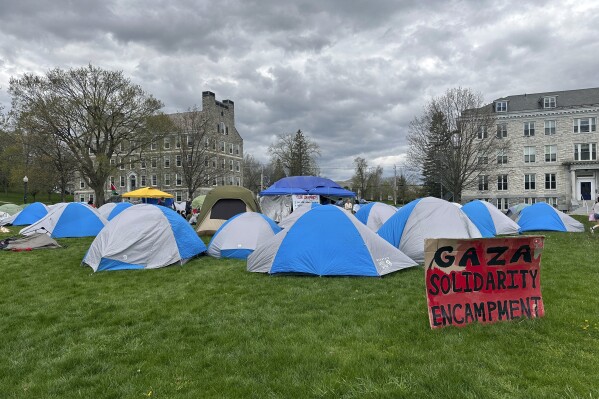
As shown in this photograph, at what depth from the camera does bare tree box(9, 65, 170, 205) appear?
2989cm

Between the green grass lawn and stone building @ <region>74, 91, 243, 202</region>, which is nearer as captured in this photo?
the green grass lawn

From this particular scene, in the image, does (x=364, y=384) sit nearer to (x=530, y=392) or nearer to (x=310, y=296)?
(x=530, y=392)

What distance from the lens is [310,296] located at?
660cm

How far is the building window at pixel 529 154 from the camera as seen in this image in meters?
45.3

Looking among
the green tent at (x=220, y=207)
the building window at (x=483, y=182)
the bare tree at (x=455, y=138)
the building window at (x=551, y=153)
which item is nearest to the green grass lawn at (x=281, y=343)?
the green tent at (x=220, y=207)

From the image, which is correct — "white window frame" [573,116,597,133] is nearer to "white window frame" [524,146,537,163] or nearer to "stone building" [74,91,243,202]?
"white window frame" [524,146,537,163]

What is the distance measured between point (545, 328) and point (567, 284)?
10.6ft

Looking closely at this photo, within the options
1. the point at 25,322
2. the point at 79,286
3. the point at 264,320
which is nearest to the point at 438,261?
the point at 264,320

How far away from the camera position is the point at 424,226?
9.58 m

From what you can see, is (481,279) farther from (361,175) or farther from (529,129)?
(361,175)

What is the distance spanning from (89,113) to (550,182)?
50.6 meters

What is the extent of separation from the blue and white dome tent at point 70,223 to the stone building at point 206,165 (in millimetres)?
35550

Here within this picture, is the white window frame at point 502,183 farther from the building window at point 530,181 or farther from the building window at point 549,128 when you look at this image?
the building window at point 549,128

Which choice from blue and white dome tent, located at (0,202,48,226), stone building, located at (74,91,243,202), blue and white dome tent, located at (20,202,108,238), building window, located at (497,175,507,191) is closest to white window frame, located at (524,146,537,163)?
building window, located at (497,175,507,191)
